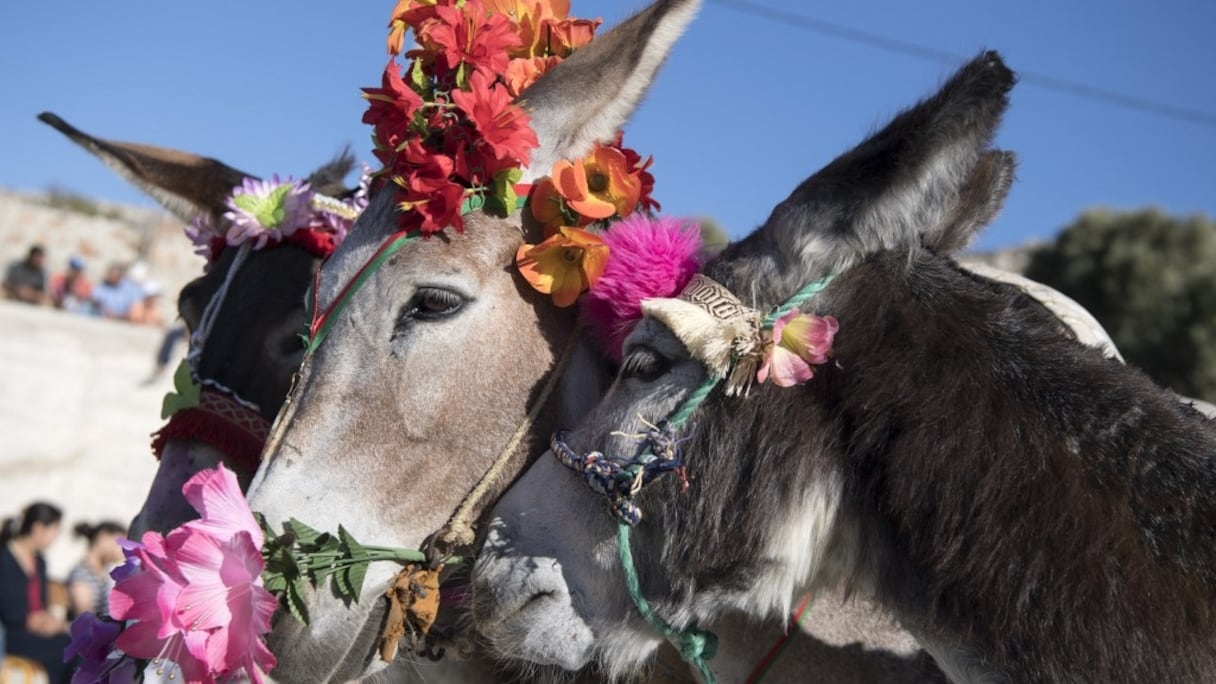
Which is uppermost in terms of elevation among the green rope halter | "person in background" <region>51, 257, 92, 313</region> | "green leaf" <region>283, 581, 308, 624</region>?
the green rope halter

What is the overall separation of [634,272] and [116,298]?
49.4 feet

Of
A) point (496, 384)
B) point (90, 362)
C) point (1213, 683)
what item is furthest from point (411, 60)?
point (90, 362)

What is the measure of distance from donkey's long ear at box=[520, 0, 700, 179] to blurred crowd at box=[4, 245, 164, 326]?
14210 mm

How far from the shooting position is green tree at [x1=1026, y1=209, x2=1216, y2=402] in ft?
68.4

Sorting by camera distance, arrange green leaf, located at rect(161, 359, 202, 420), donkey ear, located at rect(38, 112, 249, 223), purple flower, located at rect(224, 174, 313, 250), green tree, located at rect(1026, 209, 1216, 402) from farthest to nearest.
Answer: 1. green tree, located at rect(1026, 209, 1216, 402)
2. donkey ear, located at rect(38, 112, 249, 223)
3. purple flower, located at rect(224, 174, 313, 250)
4. green leaf, located at rect(161, 359, 202, 420)

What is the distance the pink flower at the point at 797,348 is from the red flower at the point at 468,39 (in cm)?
126

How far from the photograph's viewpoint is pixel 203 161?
4629mm

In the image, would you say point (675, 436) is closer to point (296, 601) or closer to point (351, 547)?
point (351, 547)

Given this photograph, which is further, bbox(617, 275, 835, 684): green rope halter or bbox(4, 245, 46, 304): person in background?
bbox(4, 245, 46, 304): person in background

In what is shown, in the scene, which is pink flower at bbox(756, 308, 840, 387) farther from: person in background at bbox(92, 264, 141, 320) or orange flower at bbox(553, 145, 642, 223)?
person in background at bbox(92, 264, 141, 320)

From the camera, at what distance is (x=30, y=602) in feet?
27.4

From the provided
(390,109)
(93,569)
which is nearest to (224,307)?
(390,109)

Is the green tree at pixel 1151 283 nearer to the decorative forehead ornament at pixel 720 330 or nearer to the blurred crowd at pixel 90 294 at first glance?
the blurred crowd at pixel 90 294

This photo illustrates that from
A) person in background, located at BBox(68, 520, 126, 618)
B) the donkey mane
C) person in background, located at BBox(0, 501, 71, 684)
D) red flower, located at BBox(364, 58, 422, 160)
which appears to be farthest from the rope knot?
person in background, located at BBox(68, 520, 126, 618)
